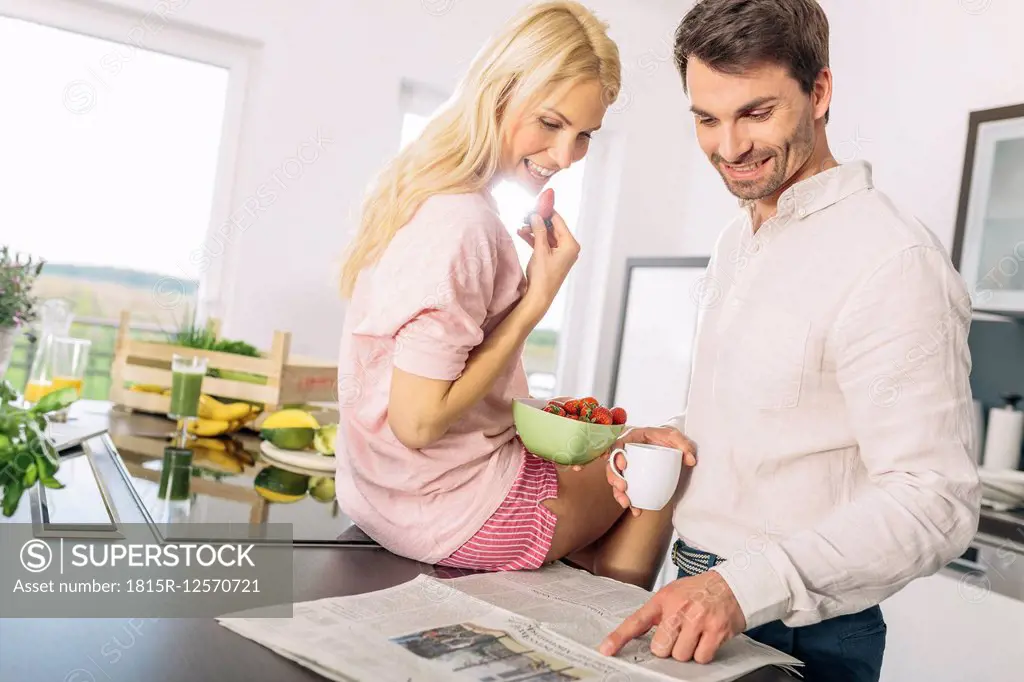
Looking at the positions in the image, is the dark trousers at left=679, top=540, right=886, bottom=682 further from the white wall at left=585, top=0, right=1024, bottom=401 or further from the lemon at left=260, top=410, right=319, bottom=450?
the white wall at left=585, top=0, right=1024, bottom=401

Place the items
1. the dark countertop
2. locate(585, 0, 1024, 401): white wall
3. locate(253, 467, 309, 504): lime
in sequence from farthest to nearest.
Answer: locate(585, 0, 1024, 401): white wall, locate(253, 467, 309, 504): lime, the dark countertop

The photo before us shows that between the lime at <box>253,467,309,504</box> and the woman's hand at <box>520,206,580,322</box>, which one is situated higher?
the woman's hand at <box>520,206,580,322</box>

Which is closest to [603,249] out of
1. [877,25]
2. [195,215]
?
[877,25]

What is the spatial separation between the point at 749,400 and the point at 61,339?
1.47m

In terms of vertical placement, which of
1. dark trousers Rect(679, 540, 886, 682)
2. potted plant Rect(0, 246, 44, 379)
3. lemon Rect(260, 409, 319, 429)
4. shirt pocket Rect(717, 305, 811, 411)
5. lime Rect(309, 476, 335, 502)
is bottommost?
dark trousers Rect(679, 540, 886, 682)

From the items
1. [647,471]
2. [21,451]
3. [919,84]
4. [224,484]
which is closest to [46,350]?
[224,484]

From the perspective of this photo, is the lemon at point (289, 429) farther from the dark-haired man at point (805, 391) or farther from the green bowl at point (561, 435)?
the dark-haired man at point (805, 391)

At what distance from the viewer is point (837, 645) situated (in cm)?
117

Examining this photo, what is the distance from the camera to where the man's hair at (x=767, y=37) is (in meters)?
1.16

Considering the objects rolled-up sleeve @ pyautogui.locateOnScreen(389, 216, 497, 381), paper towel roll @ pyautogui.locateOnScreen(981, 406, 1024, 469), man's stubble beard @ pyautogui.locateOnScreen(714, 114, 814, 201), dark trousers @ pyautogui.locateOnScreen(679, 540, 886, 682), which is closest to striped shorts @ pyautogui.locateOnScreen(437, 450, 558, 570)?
rolled-up sleeve @ pyautogui.locateOnScreen(389, 216, 497, 381)

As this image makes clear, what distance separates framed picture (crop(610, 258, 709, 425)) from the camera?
12.2 ft

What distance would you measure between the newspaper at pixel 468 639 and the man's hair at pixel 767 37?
0.71m

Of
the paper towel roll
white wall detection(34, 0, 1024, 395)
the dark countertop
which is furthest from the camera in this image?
white wall detection(34, 0, 1024, 395)

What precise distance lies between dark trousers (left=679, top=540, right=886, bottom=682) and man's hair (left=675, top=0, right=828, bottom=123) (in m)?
0.70
